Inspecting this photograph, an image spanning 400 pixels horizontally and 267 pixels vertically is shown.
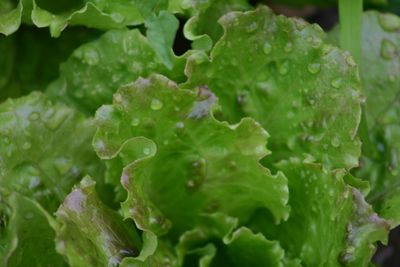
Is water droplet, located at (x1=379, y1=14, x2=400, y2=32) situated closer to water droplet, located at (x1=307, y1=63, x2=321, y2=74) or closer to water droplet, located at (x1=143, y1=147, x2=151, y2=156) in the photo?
water droplet, located at (x1=307, y1=63, x2=321, y2=74)

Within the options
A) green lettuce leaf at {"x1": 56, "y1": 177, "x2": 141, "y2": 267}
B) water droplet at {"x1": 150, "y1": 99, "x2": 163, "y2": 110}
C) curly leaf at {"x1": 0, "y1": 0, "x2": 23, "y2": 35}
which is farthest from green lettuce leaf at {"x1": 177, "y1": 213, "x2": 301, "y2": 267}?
curly leaf at {"x1": 0, "y1": 0, "x2": 23, "y2": 35}

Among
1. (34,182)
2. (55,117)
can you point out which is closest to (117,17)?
(55,117)

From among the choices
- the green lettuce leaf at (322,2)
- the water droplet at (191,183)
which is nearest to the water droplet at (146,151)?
the water droplet at (191,183)

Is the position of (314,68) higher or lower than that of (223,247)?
higher

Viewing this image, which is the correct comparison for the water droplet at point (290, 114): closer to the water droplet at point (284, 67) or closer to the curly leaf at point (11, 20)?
the water droplet at point (284, 67)

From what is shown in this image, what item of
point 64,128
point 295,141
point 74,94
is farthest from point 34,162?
point 295,141

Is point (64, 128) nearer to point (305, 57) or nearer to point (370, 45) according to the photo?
point (305, 57)

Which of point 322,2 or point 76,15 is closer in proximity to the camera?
point 76,15

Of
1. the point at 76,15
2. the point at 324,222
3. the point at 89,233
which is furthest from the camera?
the point at 76,15

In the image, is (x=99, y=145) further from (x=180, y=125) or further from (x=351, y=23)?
(x=351, y=23)
